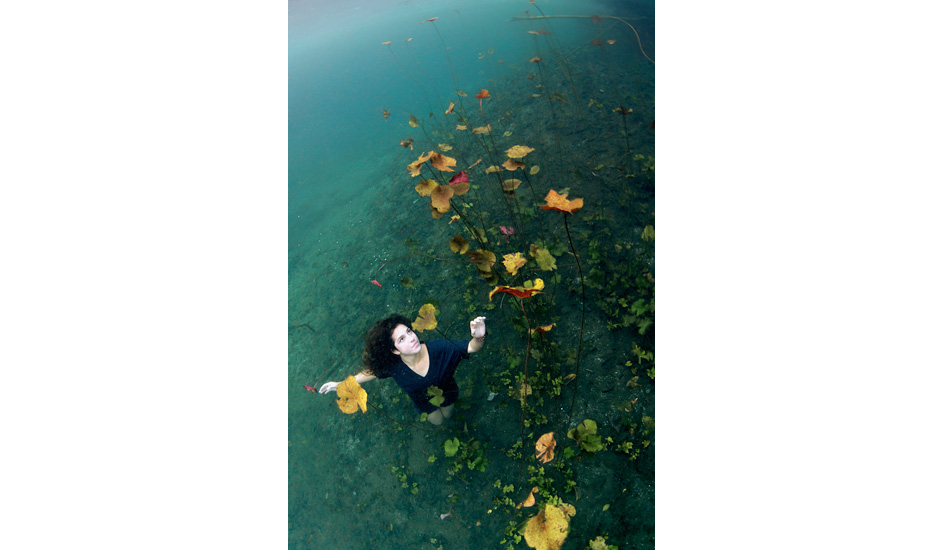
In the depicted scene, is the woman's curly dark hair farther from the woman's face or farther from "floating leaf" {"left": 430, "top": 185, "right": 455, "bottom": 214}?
"floating leaf" {"left": 430, "top": 185, "right": 455, "bottom": 214}

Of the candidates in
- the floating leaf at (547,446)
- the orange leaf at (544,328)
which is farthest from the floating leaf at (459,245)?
the floating leaf at (547,446)

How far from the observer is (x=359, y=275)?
2.13 metres

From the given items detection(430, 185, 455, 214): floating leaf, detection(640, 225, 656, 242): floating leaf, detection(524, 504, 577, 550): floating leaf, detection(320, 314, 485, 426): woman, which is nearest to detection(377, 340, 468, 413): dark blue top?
detection(320, 314, 485, 426): woman

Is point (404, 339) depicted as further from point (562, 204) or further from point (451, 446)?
point (562, 204)

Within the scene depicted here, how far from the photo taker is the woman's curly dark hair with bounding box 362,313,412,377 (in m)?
1.53

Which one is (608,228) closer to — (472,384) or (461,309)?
(461,309)

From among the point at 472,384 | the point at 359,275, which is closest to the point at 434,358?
the point at 472,384

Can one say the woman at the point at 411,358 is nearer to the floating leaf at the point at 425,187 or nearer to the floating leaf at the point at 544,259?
the floating leaf at the point at 544,259

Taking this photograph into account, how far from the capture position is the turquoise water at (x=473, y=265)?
160 cm

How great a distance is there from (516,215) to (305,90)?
4.11 feet

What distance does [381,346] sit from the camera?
1.55 metres

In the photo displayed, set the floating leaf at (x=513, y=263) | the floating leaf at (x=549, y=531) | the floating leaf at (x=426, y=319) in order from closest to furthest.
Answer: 1. the floating leaf at (x=549, y=531)
2. the floating leaf at (x=513, y=263)
3. the floating leaf at (x=426, y=319)

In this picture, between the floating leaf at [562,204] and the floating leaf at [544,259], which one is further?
the floating leaf at [544,259]

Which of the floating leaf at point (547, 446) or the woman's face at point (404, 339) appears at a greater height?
the woman's face at point (404, 339)
